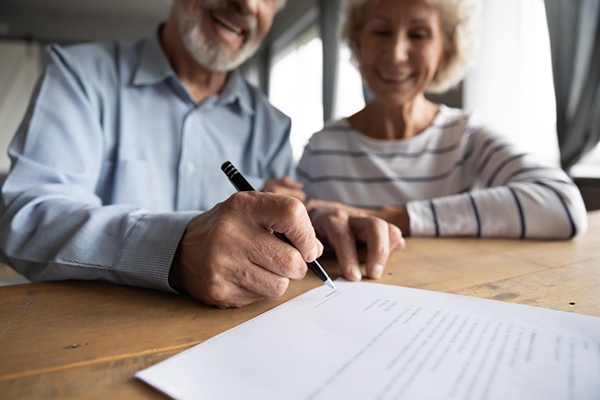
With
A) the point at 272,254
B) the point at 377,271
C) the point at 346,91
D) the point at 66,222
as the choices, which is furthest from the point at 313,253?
the point at 346,91

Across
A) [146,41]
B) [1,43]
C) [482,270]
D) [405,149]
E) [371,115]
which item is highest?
[1,43]

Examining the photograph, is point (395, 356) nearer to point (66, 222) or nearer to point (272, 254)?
point (272, 254)

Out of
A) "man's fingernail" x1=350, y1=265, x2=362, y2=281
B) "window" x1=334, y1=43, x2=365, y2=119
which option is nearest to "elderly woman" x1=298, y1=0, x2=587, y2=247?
"man's fingernail" x1=350, y1=265, x2=362, y2=281

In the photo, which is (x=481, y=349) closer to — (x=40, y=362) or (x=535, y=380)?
(x=535, y=380)

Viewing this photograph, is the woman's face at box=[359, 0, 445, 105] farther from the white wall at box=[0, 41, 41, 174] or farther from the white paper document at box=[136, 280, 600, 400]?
the white wall at box=[0, 41, 41, 174]

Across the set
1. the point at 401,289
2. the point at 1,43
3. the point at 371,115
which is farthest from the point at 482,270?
the point at 1,43

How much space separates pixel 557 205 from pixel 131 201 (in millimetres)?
1101

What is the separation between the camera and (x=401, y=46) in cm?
128

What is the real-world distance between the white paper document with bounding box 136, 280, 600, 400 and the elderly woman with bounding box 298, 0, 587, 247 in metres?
0.68

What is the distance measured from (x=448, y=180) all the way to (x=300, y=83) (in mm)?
5325

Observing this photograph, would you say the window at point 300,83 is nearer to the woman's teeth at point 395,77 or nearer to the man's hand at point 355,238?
the woman's teeth at point 395,77

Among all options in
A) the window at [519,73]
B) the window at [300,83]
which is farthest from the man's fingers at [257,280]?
the window at [300,83]

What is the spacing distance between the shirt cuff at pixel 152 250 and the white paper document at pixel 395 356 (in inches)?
6.8

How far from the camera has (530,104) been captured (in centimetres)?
265
